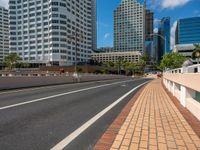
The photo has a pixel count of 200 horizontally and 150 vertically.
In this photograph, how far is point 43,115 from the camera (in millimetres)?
7938

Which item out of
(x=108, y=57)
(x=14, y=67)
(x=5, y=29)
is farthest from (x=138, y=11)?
(x=5, y=29)

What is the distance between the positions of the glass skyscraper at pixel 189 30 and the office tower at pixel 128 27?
22.4m

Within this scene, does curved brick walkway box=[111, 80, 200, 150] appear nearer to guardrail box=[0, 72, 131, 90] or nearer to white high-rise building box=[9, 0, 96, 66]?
guardrail box=[0, 72, 131, 90]

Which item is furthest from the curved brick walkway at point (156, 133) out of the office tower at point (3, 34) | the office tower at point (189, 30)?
the office tower at point (3, 34)

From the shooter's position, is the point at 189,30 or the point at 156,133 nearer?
the point at 156,133

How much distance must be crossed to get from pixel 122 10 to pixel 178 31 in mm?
47778

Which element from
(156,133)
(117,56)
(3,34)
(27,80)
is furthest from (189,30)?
(156,133)

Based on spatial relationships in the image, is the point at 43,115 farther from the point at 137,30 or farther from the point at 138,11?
the point at 138,11

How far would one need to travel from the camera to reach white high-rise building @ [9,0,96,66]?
120812 mm

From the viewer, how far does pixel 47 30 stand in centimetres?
12419

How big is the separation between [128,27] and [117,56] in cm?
2214

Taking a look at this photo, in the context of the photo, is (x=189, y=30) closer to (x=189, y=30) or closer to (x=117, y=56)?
(x=189, y=30)

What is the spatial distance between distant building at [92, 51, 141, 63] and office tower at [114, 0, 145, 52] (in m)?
7.50

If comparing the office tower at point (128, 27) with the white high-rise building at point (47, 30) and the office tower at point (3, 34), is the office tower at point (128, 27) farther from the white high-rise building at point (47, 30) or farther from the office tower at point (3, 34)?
the office tower at point (3, 34)
